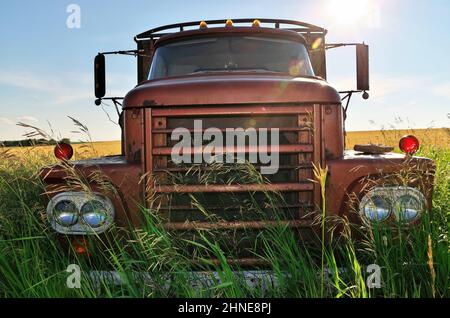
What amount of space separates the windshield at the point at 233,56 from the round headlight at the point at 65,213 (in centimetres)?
195

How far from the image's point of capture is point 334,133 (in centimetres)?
344

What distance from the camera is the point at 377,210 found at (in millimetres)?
3139

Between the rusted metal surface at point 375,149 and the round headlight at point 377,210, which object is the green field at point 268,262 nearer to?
the round headlight at point 377,210

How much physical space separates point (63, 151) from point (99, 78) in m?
2.04

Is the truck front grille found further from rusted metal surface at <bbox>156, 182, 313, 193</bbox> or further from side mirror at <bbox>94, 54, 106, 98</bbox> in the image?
side mirror at <bbox>94, 54, 106, 98</bbox>

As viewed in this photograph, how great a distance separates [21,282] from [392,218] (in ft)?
8.07

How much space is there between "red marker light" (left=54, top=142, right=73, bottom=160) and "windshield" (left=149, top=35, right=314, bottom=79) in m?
1.47

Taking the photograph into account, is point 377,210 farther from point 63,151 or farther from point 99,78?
point 99,78

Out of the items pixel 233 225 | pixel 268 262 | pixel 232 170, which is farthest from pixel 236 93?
pixel 268 262

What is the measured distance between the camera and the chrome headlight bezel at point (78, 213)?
3189mm

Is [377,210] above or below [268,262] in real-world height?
above
